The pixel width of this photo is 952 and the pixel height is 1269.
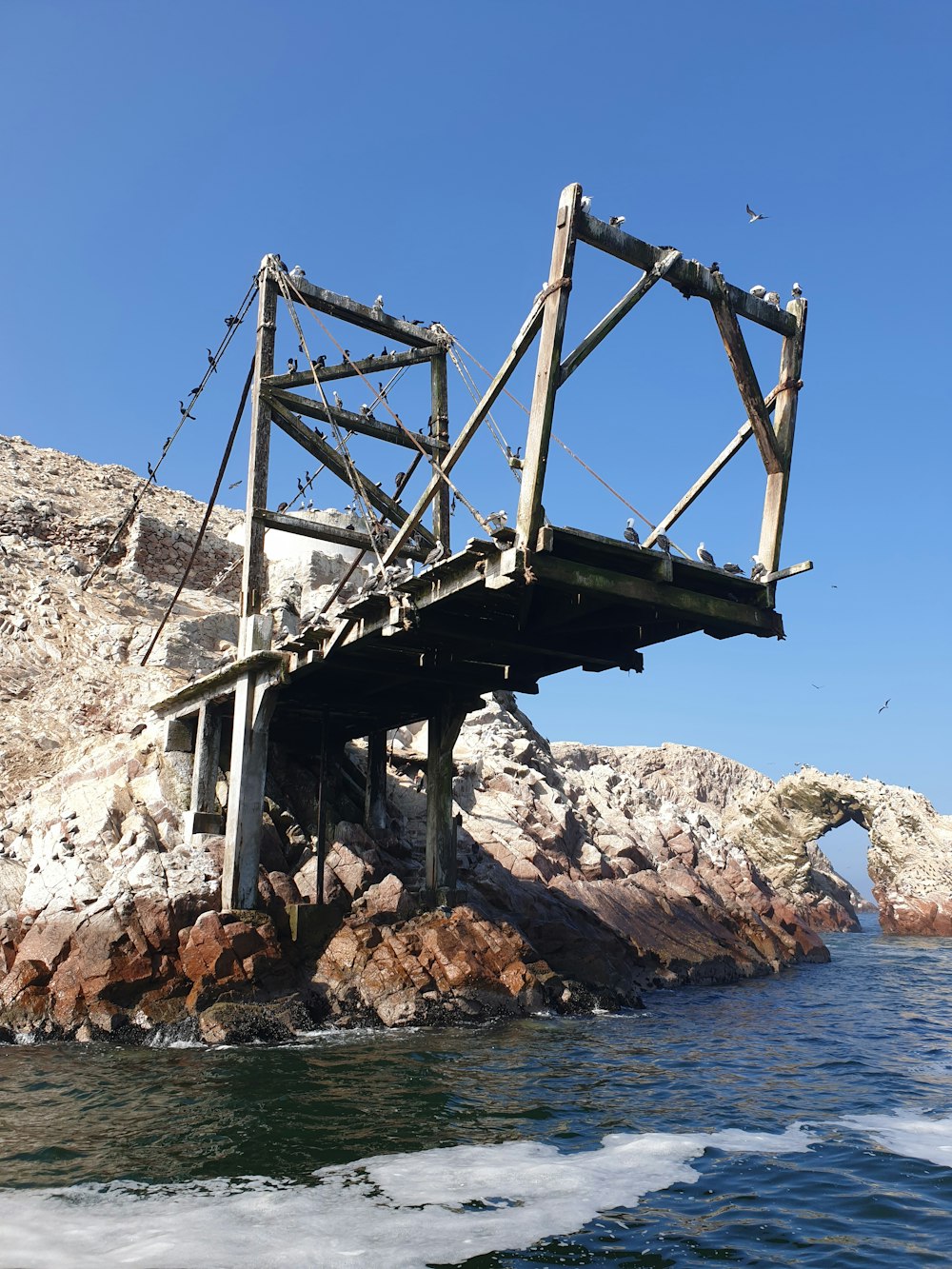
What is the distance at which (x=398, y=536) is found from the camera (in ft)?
53.9

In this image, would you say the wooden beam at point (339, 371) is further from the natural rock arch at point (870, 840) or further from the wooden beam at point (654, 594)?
the natural rock arch at point (870, 840)

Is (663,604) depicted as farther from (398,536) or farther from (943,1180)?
(943,1180)

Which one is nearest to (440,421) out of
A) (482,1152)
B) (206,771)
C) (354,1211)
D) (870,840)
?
(206,771)

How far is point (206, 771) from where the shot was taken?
2205 cm

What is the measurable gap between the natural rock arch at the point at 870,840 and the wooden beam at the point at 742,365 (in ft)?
140

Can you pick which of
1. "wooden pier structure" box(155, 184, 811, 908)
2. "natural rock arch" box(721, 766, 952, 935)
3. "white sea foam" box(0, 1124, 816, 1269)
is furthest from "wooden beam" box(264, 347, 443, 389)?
"natural rock arch" box(721, 766, 952, 935)

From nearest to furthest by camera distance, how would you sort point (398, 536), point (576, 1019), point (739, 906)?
point (398, 536)
point (576, 1019)
point (739, 906)

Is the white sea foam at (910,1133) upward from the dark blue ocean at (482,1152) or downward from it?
downward

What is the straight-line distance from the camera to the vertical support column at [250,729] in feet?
65.9

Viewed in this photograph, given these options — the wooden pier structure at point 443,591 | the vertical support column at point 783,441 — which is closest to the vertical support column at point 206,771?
the wooden pier structure at point 443,591

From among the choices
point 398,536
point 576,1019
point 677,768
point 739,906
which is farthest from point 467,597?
point 677,768

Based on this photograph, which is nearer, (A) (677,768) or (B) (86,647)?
(B) (86,647)

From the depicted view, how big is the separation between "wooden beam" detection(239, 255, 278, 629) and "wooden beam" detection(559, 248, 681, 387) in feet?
32.3

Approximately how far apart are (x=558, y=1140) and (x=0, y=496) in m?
35.6
